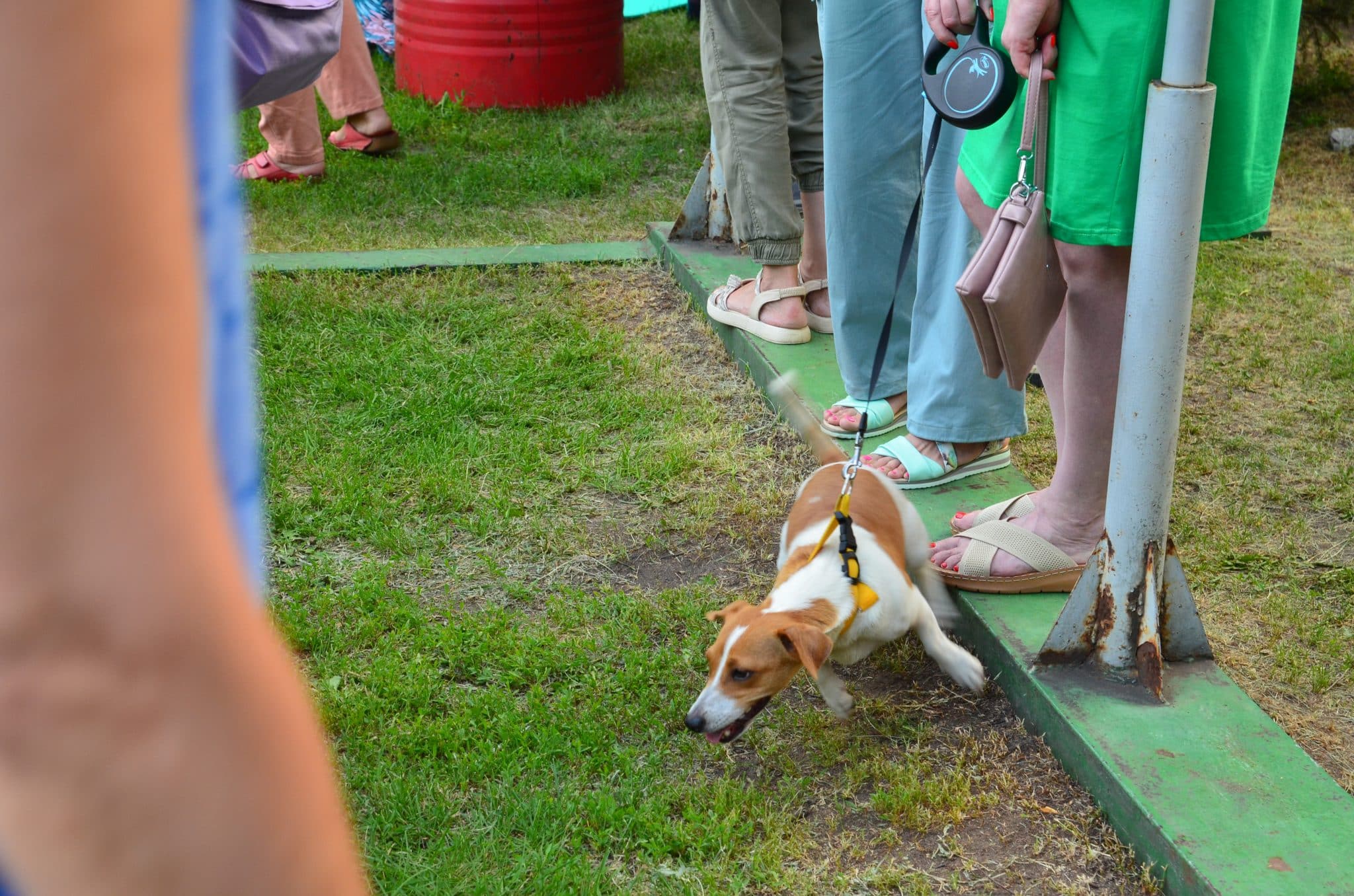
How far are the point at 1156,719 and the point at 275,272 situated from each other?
12.2 feet

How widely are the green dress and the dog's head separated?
84cm

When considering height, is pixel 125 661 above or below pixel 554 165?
above

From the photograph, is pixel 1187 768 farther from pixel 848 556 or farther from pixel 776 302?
pixel 776 302

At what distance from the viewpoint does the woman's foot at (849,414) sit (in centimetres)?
333

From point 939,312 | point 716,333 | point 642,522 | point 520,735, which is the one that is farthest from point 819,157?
point 520,735

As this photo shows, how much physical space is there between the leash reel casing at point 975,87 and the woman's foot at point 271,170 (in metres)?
4.32

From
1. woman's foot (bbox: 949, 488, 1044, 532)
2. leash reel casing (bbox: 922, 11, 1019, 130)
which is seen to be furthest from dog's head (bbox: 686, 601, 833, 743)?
leash reel casing (bbox: 922, 11, 1019, 130)

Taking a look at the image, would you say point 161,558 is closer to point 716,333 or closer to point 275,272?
point 716,333

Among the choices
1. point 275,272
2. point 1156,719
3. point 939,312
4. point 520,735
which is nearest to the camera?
point 1156,719

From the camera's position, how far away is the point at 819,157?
4012 millimetres

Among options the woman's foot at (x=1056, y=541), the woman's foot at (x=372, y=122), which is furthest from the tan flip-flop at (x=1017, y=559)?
the woman's foot at (x=372, y=122)

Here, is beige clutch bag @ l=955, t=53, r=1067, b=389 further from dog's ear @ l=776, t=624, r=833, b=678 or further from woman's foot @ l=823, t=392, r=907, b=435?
woman's foot @ l=823, t=392, r=907, b=435

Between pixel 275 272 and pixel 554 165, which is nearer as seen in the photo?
pixel 275 272

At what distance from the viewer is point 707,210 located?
4793 millimetres
